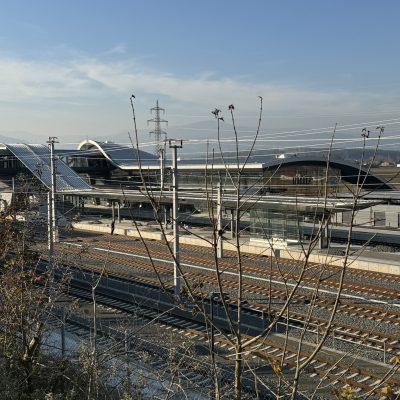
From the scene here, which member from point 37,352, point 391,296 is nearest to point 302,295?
point 391,296

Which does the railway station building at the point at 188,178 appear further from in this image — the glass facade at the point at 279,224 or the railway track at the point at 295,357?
the railway track at the point at 295,357

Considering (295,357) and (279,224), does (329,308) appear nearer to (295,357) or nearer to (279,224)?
(295,357)

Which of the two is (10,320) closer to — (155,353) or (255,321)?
(155,353)

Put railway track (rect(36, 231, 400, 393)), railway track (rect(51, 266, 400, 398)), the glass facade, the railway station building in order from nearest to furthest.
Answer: railway track (rect(51, 266, 400, 398)), railway track (rect(36, 231, 400, 393)), the glass facade, the railway station building

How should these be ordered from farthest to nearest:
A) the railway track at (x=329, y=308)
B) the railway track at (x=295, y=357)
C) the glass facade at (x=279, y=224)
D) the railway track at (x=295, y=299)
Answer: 1. the glass facade at (x=279, y=224)
2. the railway track at (x=329, y=308)
3. the railway track at (x=295, y=299)
4. the railway track at (x=295, y=357)

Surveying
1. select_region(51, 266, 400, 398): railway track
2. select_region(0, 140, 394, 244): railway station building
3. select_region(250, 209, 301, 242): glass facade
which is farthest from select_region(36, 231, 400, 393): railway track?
select_region(0, 140, 394, 244): railway station building

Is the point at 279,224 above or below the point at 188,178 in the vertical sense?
below

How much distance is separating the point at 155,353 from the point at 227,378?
1545 mm

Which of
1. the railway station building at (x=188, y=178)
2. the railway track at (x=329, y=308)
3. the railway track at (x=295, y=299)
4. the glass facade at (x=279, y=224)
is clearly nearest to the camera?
the railway track at (x=295, y=299)

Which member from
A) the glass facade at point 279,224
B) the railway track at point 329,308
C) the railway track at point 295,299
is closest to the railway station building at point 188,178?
the glass facade at point 279,224

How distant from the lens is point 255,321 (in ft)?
32.9

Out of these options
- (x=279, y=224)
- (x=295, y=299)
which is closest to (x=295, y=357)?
(x=295, y=299)

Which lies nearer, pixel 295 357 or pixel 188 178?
pixel 295 357

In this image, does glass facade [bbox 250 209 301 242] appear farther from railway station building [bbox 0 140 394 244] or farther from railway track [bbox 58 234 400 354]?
railway track [bbox 58 234 400 354]
